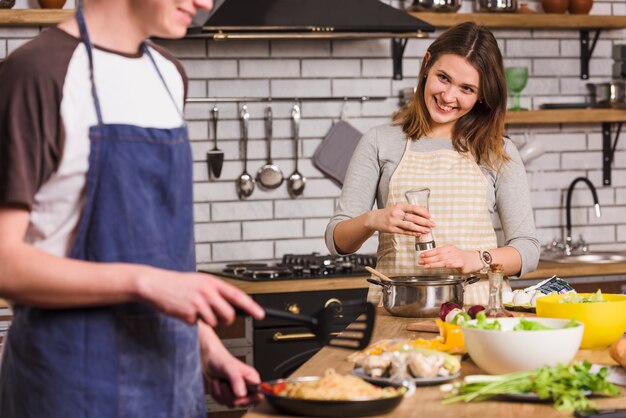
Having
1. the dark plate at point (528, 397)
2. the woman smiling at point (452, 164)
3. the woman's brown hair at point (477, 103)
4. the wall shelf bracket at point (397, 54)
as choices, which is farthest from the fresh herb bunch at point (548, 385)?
the wall shelf bracket at point (397, 54)

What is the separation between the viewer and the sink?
16.5 ft

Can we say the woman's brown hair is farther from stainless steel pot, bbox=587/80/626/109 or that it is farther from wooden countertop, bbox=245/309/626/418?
stainless steel pot, bbox=587/80/626/109

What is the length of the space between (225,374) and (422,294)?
1.01 m

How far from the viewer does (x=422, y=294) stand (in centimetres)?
271

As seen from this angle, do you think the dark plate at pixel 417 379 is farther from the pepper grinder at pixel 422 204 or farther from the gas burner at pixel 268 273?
the gas burner at pixel 268 273

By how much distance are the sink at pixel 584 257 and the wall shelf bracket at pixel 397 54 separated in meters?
1.21

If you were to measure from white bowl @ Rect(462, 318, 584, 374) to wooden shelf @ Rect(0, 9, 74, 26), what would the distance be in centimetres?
315

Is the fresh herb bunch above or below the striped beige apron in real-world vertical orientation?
below

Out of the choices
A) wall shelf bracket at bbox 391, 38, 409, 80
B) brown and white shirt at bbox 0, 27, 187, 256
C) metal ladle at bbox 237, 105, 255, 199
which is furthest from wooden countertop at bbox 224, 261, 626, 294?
brown and white shirt at bbox 0, 27, 187, 256

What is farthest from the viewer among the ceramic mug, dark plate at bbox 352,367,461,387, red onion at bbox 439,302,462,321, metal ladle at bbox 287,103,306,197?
the ceramic mug

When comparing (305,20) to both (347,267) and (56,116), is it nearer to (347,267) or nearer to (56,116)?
(347,267)

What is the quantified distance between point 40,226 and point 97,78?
0.26 meters

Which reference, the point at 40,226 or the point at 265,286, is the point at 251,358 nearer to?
the point at 265,286

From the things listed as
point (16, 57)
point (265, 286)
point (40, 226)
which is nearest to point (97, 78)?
point (16, 57)
